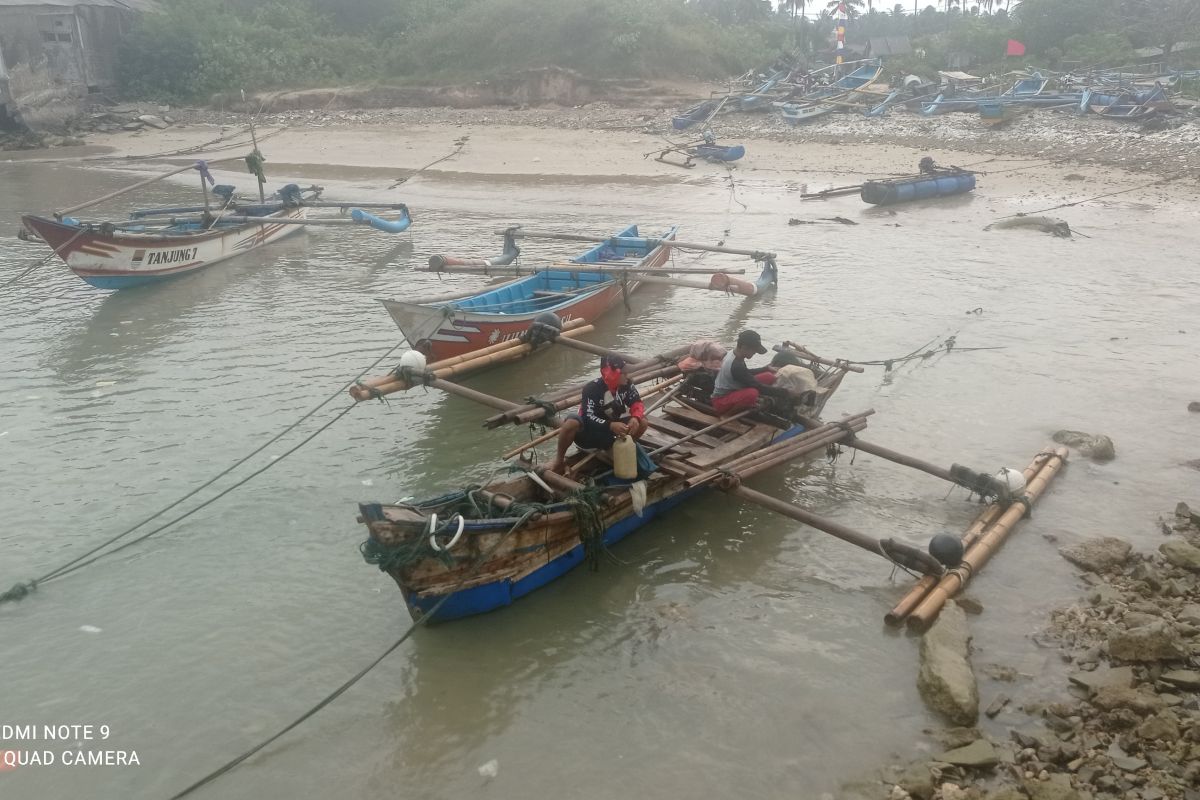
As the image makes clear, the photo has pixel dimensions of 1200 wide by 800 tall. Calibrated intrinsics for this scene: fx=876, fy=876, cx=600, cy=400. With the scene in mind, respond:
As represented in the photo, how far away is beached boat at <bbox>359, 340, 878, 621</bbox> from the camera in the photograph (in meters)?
6.32

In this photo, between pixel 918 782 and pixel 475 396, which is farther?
pixel 475 396

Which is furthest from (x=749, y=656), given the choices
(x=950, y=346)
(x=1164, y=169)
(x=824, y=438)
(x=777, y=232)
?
(x=1164, y=169)

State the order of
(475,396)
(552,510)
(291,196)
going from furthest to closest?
1. (291,196)
2. (475,396)
3. (552,510)

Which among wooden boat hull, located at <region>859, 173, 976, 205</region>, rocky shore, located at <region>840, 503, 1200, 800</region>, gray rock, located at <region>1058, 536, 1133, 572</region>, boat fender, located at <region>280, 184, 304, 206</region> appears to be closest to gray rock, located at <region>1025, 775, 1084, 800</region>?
rocky shore, located at <region>840, 503, 1200, 800</region>

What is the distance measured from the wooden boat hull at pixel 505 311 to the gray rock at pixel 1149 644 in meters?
7.87

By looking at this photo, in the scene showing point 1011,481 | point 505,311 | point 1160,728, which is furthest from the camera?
point 505,311

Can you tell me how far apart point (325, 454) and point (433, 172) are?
21.6m

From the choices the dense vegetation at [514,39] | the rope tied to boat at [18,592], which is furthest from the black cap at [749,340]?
the dense vegetation at [514,39]

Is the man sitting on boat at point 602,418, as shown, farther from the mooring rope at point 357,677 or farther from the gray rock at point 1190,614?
the gray rock at point 1190,614

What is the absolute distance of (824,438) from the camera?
881cm

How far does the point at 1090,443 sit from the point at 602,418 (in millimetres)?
6033

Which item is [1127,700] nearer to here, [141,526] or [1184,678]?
[1184,678]

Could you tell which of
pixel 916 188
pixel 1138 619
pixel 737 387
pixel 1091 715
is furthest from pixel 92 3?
pixel 1091 715

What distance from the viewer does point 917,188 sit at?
75.0 feet
